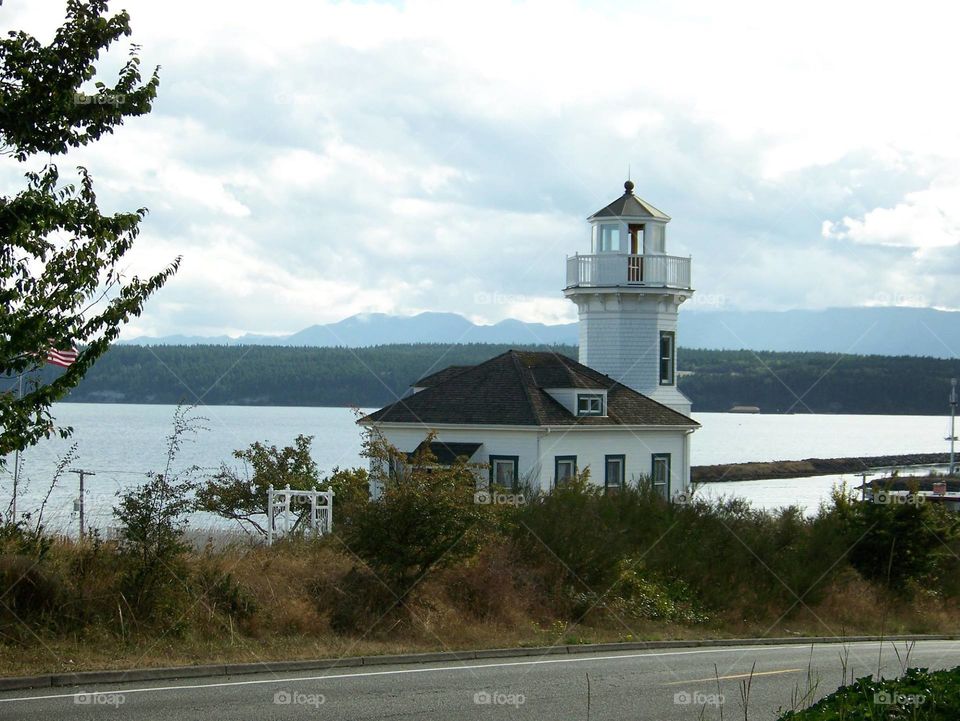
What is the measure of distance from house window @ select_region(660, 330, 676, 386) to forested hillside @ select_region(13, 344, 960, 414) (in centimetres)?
5421

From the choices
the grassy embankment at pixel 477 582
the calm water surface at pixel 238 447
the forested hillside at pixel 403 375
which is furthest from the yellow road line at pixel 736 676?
the forested hillside at pixel 403 375

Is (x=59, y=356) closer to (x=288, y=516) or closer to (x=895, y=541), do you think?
(x=288, y=516)

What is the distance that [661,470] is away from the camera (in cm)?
4084

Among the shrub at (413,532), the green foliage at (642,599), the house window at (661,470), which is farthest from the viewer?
the house window at (661,470)

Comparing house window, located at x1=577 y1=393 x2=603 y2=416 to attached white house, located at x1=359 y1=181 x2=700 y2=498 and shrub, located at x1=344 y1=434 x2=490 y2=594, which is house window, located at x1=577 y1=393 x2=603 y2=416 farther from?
shrub, located at x1=344 y1=434 x2=490 y2=594

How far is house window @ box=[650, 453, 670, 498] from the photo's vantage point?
40.3 metres

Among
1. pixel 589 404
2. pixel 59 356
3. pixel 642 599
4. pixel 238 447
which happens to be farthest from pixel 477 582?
pixel 238 447

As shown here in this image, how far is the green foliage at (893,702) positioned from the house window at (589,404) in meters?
27.9

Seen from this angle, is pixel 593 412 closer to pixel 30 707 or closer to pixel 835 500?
pixel 835 500

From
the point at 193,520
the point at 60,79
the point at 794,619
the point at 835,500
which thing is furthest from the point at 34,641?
the point at 193,520

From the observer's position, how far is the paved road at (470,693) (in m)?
12.9

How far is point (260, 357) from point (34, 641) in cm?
10482

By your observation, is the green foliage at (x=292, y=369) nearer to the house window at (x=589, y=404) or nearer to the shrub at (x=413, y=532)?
the house window at (x=589, y=404)

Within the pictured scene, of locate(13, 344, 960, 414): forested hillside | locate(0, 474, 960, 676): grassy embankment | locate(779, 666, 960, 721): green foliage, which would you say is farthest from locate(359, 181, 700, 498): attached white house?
locate(13, 344, 960, 414): forested hillside
